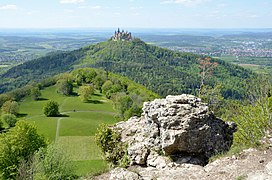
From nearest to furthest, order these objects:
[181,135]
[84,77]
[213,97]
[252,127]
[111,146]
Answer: [181,135] < [252,127] < [111,146] < [213,97] < [84,77]

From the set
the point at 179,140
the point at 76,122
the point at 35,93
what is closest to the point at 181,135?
the point at 179,140

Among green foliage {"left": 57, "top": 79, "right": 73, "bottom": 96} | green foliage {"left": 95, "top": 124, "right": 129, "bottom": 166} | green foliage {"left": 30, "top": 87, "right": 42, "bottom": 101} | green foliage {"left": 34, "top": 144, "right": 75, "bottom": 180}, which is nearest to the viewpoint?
green foliage {"left": 34, "top": 144, "right": 75, "bottom": 180}

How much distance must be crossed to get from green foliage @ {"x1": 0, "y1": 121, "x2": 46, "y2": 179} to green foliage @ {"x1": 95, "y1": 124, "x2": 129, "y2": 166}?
12.7 m

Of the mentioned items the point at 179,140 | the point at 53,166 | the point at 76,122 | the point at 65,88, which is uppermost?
the point at 179,140

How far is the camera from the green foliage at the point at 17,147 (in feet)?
122

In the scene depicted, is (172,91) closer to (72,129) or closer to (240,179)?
(72,129)

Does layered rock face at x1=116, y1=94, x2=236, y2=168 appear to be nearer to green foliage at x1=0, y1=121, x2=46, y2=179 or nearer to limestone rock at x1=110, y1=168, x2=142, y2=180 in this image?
limestone rock at x1=110, y1=168, x2=142, y2=180

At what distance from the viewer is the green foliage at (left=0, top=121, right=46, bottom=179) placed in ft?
122

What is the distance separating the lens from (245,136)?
2369 cm

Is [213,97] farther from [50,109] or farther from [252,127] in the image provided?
[50,109]

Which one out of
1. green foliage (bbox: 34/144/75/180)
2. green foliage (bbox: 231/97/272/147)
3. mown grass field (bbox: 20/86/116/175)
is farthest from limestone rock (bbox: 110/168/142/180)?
mown grass field (bbox: 20/86/116/175)

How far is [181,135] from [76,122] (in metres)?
61.1

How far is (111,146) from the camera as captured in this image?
97.7 feet

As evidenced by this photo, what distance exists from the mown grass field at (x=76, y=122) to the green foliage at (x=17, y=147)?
6.44m
